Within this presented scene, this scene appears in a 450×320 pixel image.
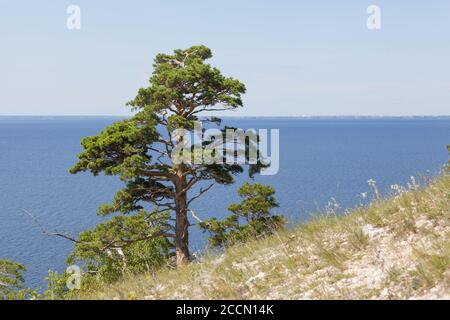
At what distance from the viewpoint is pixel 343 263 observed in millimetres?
6930

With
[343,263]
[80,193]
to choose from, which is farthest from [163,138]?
[80,193]

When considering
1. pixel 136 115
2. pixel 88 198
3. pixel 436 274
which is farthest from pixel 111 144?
pixel 88 198

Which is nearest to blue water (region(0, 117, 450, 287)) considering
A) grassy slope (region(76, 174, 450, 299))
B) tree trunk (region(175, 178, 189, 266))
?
grassy slope (region(76, 174, 450, 299))

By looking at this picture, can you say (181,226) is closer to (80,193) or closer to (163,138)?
(163,138)

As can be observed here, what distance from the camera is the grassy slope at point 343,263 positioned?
234 inches

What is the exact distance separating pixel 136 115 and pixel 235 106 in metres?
4.71

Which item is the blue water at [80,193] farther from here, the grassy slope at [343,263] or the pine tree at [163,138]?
the pine tree at [163,138]

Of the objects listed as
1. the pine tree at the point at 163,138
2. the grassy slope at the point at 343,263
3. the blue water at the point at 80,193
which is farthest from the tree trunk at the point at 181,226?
the grassy slope at the point at 343,263

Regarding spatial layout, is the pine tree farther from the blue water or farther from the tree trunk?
the blue water

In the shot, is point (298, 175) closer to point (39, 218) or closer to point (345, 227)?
point (39, 218)

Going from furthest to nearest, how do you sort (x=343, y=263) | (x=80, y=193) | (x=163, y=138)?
(x=80, y=193) → (x=163, y=138) → (x=343, y=263)

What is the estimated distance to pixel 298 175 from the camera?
109938 millimetres

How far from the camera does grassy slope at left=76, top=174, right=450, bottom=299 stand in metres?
5.95
